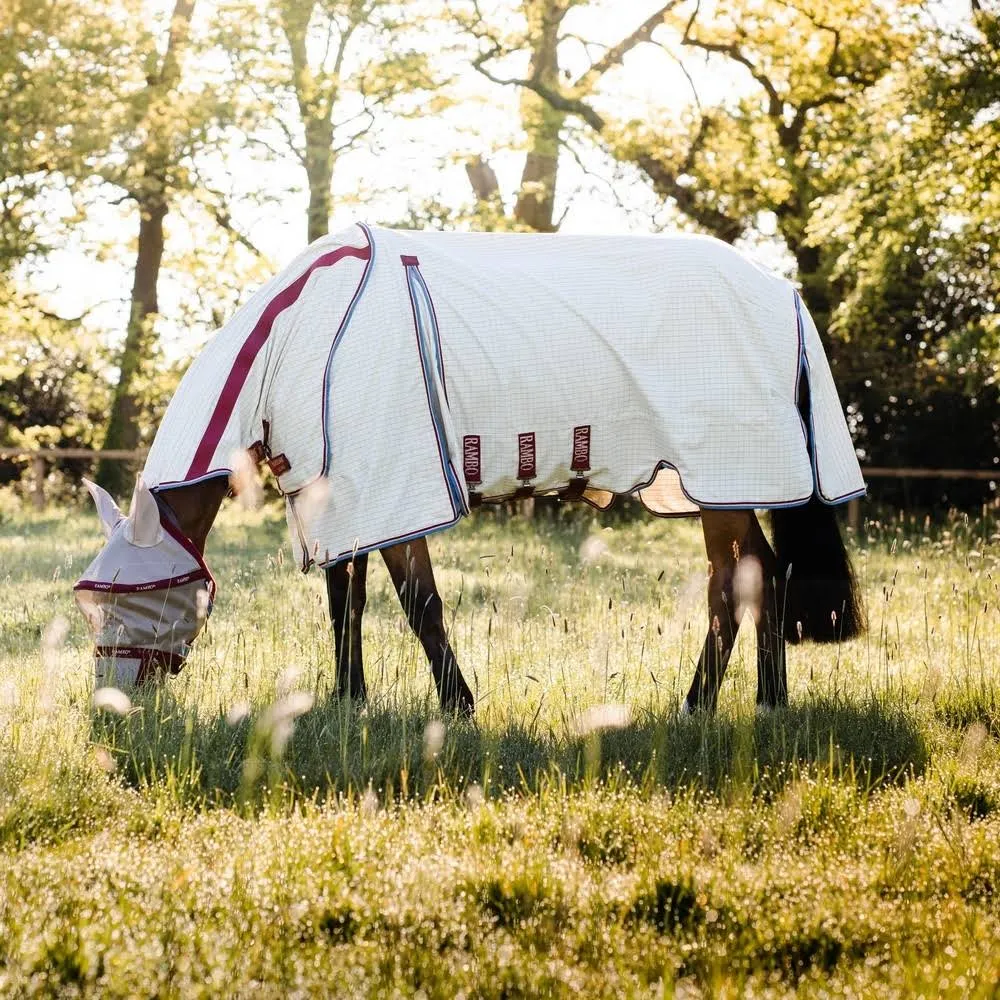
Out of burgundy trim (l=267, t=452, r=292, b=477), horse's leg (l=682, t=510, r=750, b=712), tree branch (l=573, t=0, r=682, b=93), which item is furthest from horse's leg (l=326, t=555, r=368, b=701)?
tree branch (l=573, t=0, r=682, b=93)

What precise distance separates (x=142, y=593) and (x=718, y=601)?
6.95ft

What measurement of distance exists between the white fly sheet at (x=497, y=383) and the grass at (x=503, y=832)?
21.9 inches

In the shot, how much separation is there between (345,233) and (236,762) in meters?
1.94

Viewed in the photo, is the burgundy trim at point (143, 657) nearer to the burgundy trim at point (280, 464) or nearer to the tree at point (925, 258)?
the burgundy trim at point (280, 464)

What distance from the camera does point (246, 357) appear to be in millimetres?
4102

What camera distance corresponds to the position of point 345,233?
4.34 m

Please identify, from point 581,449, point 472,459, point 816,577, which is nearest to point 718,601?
point 816,577

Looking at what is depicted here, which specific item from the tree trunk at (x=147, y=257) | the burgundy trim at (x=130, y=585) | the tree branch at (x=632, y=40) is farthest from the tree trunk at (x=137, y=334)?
the burgundy trim at (x=130, y=585)

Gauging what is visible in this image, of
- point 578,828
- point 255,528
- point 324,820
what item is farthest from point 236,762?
point 255,528

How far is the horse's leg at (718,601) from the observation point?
433cm

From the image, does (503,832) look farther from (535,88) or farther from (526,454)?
(535,88)

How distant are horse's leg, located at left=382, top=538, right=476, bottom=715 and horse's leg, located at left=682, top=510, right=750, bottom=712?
839 millimetres

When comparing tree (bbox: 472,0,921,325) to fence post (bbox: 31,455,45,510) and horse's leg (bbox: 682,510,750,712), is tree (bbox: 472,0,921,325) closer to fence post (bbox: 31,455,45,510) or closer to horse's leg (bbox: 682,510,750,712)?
fence post (bbox: 31,455,45,510)

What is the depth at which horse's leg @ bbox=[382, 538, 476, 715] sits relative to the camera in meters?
4.12
